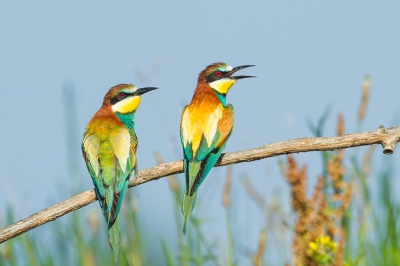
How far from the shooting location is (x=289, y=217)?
3.75m

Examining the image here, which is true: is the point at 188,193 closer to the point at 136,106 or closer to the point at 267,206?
the point at 267,206

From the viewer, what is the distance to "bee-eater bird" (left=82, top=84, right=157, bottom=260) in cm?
348

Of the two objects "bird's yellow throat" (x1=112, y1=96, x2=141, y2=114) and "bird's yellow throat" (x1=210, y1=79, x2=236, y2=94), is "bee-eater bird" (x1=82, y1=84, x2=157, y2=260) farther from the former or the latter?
"bird's yellow throat" (x1=210, y1=79, x2=236, y2=94)

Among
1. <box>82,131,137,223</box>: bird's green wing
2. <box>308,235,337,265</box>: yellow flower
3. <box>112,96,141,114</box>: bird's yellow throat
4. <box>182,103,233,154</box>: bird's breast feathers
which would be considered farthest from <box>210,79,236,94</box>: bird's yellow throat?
<box>308,235,337,265</box>: yellow flower

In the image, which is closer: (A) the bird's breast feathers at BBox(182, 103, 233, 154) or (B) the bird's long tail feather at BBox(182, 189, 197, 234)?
(B) the bird's long tail feather at BBox(182, 189, 197, 234)

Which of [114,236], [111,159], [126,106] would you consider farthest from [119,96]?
[114,236]

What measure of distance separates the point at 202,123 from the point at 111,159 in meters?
0.56

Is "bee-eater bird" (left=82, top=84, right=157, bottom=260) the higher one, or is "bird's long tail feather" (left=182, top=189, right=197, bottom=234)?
"bee-eater bird" (left=82, top=84, right=157, bottom=260)

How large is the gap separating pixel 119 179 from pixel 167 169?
296 mm

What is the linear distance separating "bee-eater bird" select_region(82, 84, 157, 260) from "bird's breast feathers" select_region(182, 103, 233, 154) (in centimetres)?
28

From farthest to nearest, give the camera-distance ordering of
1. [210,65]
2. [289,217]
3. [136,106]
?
[210,65], [136,106], [289,217]

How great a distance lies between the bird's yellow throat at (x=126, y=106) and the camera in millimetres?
4145

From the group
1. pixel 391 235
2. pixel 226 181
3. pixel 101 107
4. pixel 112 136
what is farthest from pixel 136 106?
pixel 391 235

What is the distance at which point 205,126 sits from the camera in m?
3.90
